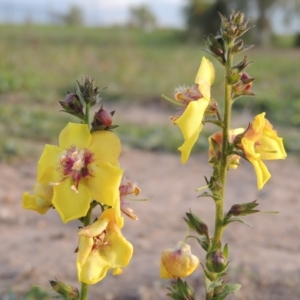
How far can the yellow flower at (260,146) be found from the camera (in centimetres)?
120

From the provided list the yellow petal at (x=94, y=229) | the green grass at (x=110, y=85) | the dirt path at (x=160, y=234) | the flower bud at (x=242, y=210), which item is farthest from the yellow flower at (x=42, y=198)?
the green grass at (x=110, y=85)

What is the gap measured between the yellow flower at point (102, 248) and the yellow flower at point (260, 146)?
0.86 ft

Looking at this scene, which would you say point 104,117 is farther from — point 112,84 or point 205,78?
point 112,84

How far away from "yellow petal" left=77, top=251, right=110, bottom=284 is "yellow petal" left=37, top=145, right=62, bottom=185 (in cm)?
15

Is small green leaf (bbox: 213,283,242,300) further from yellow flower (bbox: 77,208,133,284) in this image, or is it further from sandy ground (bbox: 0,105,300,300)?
sandy ground (bbox: 0,105,300,300)

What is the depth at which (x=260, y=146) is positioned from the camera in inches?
49.6

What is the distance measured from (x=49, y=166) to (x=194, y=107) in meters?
0.28

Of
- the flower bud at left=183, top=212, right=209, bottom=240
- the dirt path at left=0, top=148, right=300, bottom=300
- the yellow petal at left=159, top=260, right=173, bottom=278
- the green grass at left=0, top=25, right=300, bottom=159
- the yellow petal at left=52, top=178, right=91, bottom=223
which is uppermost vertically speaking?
the yellow petal at left=52, top=178, right=91, bottom=223

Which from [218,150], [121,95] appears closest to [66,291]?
[218,150]

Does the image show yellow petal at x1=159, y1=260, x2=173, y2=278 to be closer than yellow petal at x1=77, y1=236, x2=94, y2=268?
No

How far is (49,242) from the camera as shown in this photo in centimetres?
420

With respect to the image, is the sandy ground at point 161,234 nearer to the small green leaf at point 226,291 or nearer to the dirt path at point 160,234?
the dirt path at point 160,234

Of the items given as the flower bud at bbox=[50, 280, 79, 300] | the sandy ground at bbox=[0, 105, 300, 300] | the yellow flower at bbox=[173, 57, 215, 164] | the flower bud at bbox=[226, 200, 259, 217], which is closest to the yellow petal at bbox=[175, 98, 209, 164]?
the yellow flower at bbox=[173, 57, 215, 164]

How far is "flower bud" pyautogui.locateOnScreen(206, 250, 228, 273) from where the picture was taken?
117 centimetres
